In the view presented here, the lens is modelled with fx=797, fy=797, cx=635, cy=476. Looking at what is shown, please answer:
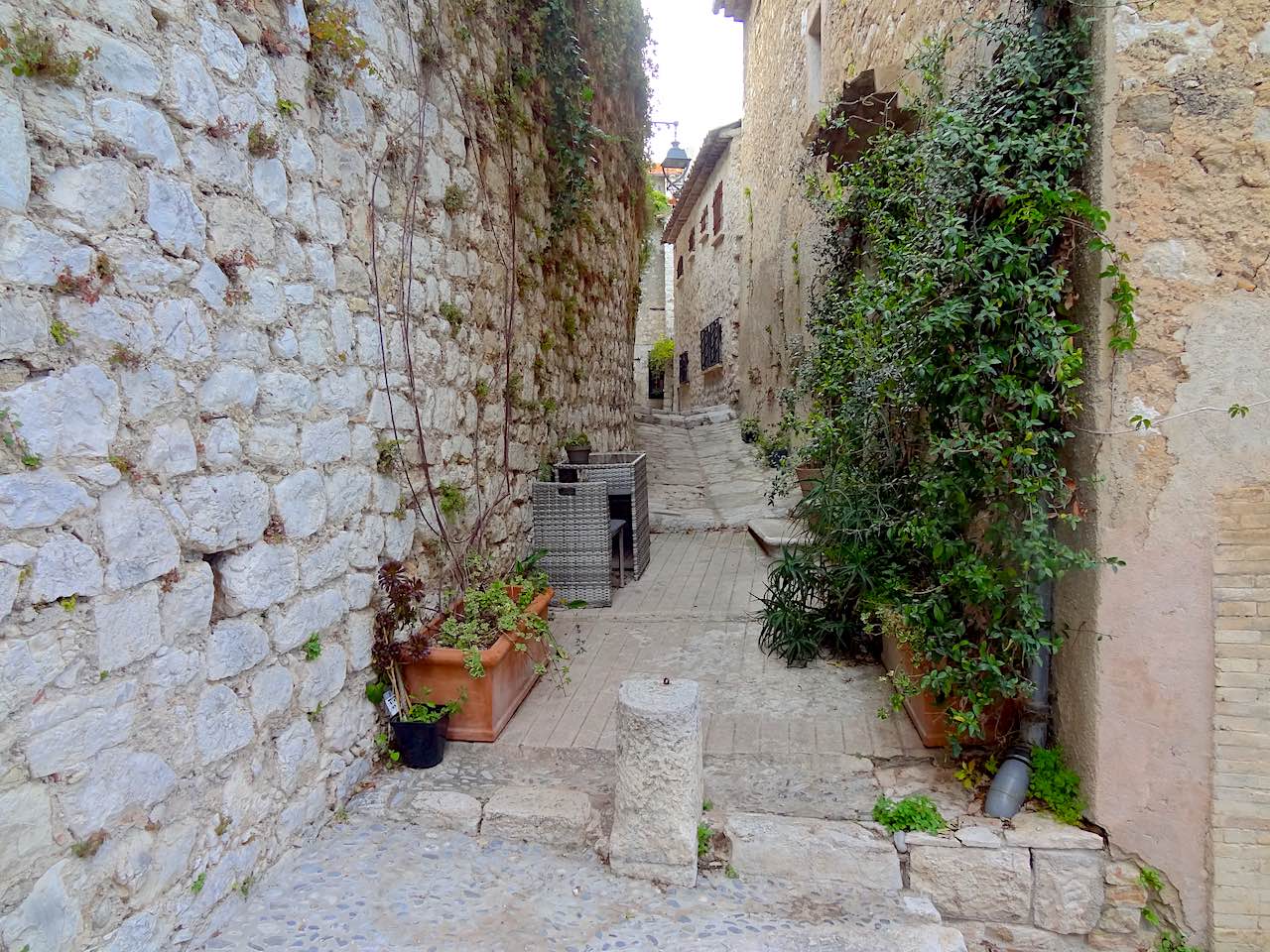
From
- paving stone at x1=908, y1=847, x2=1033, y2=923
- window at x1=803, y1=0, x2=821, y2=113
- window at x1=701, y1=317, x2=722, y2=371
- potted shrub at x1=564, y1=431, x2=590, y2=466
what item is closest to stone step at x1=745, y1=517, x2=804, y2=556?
potted shrub at x1=564, y1=431, x2=590, y2=466

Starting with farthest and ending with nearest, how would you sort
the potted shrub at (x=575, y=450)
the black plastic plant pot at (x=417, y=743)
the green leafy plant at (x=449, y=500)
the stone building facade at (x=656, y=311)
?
the stone building facade at (x=656, y=311) → the potted shrub at (x=575, y=450) → the green leafy plant at (x=449, y=500) → the black plastic plant pot at (x=417, y=743)

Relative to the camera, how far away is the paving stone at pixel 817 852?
2.73 metres

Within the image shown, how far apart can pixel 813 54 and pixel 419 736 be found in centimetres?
807

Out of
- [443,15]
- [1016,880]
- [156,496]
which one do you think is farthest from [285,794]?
[443,15]

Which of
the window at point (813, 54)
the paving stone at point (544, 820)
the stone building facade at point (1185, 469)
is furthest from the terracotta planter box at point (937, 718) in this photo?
the window at point (813, 54)

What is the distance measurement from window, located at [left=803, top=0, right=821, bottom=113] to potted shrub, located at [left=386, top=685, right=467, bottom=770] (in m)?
7.33

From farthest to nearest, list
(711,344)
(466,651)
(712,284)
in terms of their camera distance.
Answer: (711,344), (712,284), (466,651)

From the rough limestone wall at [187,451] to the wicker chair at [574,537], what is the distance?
1706mm

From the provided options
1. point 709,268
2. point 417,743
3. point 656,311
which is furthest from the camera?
point 656,311

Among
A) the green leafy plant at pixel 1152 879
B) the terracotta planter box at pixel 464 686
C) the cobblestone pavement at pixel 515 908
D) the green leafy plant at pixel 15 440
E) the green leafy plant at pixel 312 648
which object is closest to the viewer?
the green leafy plant at pixel 15 440

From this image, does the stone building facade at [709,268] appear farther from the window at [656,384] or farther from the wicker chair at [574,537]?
the wicker chair at [574,537]

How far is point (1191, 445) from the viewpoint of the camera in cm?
258

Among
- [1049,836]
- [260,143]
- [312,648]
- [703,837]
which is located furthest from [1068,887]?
[260,143]

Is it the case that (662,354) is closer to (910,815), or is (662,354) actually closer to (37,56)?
(910,815)
